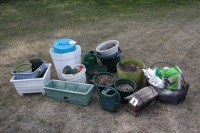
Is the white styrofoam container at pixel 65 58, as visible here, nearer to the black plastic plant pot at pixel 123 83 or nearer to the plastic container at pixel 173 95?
the black plastic plant pot at pixel 123 83

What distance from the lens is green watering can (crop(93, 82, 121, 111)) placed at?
12.0 ft

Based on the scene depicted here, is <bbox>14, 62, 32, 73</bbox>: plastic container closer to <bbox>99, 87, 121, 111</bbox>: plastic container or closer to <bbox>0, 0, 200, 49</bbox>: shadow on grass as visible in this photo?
<bbox>99, 87, 121, 111</bbox>: plastic container

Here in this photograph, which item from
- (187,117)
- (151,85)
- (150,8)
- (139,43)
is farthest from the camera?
(150,8)

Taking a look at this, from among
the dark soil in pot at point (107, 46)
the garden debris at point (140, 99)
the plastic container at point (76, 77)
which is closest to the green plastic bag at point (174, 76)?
the garden debris at point (140, 99)

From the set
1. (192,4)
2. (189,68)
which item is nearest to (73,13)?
(192,4)

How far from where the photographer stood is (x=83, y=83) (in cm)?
411

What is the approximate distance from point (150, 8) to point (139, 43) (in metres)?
2.81

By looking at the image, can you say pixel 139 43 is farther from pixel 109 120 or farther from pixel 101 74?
pixel 109 120

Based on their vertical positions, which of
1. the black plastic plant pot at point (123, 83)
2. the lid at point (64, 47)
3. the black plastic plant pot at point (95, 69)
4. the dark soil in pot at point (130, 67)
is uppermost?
the lid at point (64, 47)

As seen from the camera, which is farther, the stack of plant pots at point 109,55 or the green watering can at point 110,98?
the stack of plant pots at point 109,55

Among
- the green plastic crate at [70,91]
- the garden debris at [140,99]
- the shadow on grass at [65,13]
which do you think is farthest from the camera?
the shadow on grass at [65,13]

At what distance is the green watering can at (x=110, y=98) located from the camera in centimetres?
366

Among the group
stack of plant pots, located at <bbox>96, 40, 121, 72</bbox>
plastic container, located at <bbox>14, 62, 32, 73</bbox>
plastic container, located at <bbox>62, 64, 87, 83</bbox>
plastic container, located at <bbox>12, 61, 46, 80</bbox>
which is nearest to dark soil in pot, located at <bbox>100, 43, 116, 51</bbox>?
stack of plant pots, located at <bbox>96, 40, 121, 72</bbox>

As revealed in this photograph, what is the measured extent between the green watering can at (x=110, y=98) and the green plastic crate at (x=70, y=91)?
0.93 ft
